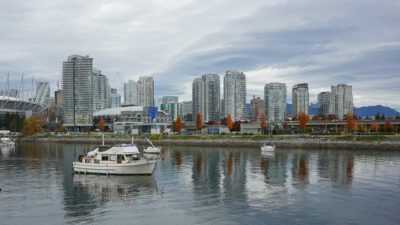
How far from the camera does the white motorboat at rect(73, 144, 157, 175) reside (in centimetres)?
4319

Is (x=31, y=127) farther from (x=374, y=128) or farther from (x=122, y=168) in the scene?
(x=122, y=168)

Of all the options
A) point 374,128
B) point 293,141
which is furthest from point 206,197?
point 374,128

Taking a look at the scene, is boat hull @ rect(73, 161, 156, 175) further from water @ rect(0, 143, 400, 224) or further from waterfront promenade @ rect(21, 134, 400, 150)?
waterfront promenade @ rect(21, 134, 400, 150)

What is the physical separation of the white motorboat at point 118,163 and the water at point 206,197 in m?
0.97

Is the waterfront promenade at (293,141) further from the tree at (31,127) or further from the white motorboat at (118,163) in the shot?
the white motorboat at (118,163)

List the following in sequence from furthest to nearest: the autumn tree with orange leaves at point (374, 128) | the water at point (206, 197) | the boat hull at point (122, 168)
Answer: the autumn tree with orange leaves at point (374, 128) < the boat hull at point (122, 168) < the water at point (206, 197)

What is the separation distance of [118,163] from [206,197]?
15055 millimetres

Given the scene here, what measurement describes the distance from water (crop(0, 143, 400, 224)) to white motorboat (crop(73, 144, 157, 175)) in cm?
97

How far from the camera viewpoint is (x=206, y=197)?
31703 mm

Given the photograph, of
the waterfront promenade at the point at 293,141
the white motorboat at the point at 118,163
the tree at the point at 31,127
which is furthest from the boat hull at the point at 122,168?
the tree at the point at 31,127

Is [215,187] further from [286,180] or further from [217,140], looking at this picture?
[217,140]

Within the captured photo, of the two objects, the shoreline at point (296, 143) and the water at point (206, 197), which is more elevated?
the shoreline at point (296, 143)

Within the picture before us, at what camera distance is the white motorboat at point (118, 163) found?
1700 inches

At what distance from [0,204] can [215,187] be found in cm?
1752
